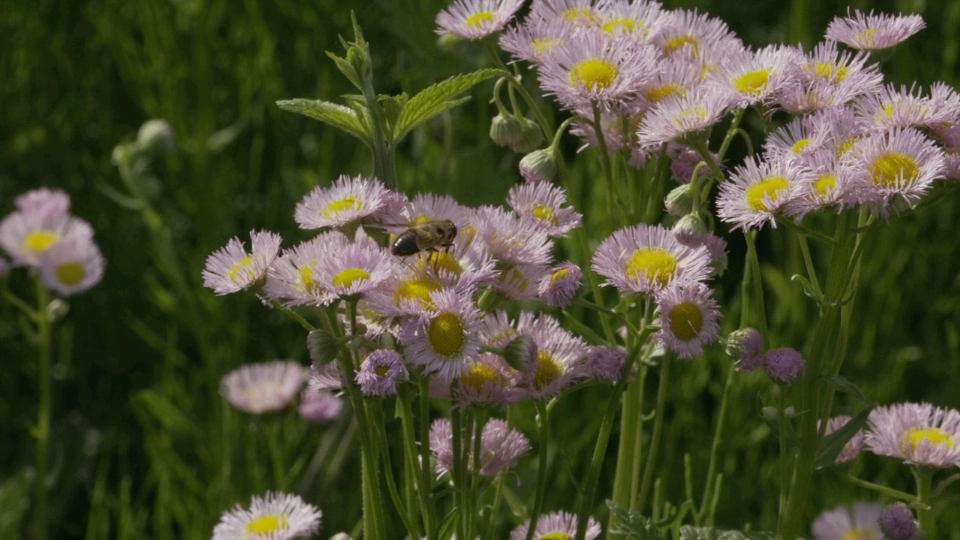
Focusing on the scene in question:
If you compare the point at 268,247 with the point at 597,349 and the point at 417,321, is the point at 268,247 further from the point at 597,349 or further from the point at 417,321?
the point at 597,349

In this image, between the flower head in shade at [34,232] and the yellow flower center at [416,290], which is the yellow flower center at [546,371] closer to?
the yellow flower center at [416,290]

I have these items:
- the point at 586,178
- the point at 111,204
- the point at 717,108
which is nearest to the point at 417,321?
the point at 717,108

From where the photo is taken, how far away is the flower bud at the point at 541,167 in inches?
38.6

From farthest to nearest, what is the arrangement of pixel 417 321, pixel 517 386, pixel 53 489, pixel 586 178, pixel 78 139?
1. pixel 78 139
2. pixel 586 178
3. pixel 53 489
4. pixel 517 386
5. pixel 417 321

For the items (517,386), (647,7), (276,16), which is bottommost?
(517,386)

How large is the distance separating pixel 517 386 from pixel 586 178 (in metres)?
1.27

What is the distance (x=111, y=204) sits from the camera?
219 cm

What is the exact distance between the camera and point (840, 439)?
0.91 metres

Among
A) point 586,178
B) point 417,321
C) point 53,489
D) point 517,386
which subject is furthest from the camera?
point 586,178

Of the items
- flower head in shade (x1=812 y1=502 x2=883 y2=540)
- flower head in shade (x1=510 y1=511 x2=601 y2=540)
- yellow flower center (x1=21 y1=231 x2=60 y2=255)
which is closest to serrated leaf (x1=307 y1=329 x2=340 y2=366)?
flower head in shade (x1=510 y1=511 x2=601 y2=540)

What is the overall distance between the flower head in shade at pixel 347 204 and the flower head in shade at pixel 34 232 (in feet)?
3.07

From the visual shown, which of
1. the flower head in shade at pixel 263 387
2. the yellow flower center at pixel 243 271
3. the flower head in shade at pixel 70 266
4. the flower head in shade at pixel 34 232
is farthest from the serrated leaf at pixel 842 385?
the flower head in shade at pixel 34 232

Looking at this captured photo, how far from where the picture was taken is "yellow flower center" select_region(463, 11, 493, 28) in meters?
1.07

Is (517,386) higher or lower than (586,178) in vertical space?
Result: lower
